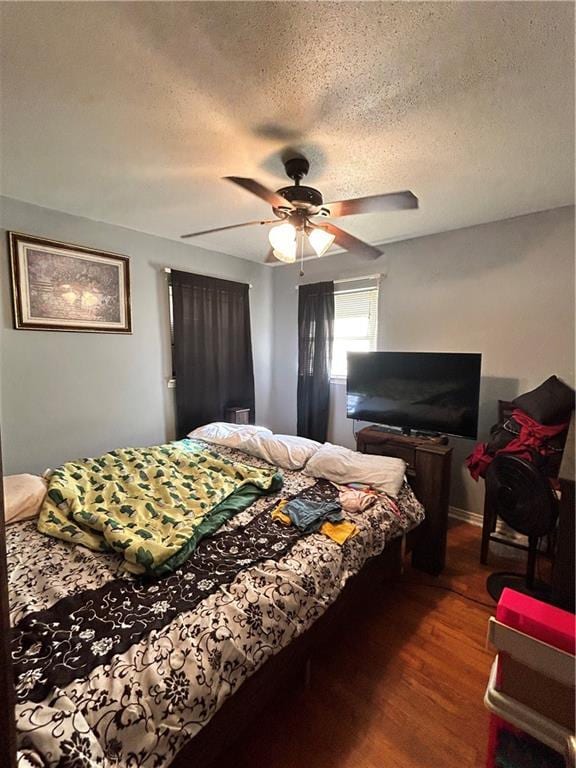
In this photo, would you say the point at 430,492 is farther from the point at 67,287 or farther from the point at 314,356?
the point at 67,287

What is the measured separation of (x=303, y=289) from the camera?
3.82 meters

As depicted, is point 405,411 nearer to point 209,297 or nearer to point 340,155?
point 340,155

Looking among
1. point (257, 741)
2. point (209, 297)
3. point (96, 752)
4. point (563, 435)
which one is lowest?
point (257, 741)

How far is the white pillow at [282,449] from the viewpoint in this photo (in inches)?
94.6

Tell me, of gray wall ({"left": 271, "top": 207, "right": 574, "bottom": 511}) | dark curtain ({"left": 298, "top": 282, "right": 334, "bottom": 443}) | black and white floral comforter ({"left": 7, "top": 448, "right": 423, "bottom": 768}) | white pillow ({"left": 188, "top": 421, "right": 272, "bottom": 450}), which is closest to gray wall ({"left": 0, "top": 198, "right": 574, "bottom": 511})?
gray wall ({"left": 271, "top": 207, "right": 574, "bottom": 511})

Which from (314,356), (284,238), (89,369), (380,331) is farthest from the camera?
(314,356)

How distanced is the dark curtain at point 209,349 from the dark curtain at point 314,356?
1.97 feet

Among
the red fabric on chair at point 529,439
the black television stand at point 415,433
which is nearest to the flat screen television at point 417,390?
the black television stand at point 415,433

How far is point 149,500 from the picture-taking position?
1806mm

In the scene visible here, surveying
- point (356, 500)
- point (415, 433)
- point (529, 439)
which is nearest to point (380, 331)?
point (415, 433)

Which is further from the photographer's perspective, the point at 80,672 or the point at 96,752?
the point at 80,672

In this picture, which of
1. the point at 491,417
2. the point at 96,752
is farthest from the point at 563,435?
the point at 96,752

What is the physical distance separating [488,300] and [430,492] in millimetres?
1621

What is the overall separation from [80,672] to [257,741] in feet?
2.79
